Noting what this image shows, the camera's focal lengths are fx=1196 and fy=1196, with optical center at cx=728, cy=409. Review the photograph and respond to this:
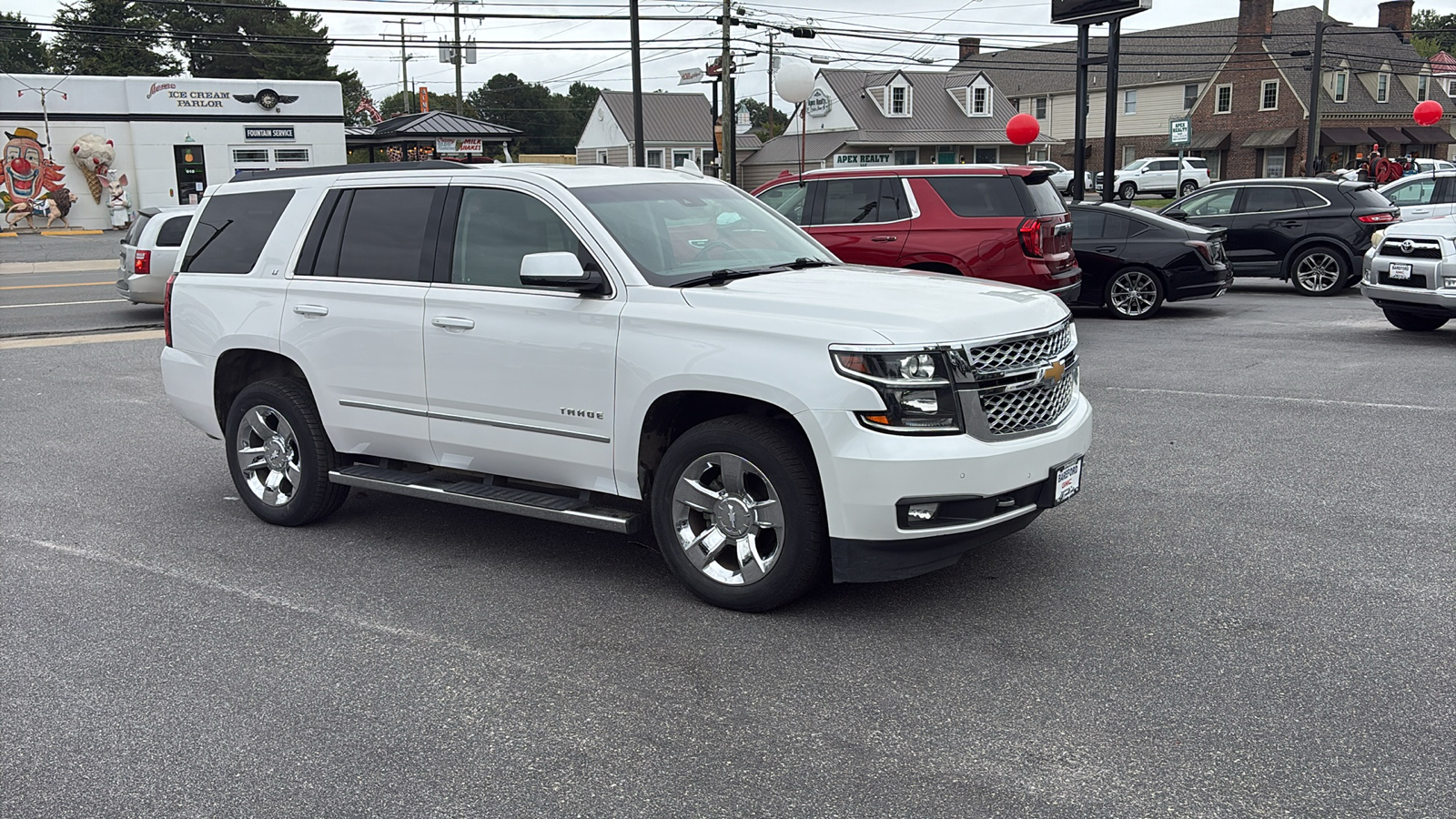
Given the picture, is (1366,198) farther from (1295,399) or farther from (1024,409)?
(1024,409)

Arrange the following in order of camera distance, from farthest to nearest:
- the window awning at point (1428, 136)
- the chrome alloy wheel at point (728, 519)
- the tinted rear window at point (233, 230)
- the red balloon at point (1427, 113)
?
1. the window awning at point (1428, 136)
2. the red balloon at point (1427, 113)
3. the tinted rear window at point (233, 230)
4. the chrome alloy wheel at point (728, 519)

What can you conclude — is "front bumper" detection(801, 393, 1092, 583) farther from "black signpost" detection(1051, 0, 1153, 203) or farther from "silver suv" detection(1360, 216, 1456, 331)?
"black signpost" detection(1051, 0, 1153, 203)

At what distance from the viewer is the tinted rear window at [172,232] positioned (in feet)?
54.2

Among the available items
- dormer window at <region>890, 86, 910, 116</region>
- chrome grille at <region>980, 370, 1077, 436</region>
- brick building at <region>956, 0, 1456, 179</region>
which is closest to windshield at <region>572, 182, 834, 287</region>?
chrome grille at <region>980, 370, 1077, 436</region>

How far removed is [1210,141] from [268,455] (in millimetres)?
60435

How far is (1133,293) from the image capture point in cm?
1496

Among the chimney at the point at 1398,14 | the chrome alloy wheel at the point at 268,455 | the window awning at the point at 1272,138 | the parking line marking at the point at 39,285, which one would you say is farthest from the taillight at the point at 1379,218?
the chimney at the point at 1398,14

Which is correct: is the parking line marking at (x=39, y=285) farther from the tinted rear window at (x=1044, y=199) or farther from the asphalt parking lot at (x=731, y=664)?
the tinted rear window at (x=1044, y=199)

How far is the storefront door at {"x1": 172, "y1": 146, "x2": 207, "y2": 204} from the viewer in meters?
44.0

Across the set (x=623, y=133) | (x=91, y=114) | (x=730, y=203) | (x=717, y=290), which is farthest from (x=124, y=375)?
(x=623, y=133)

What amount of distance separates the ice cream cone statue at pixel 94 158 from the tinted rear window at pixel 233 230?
4041 centimetres

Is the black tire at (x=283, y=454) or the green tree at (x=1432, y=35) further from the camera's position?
the green tree at (x=1432, y=35)

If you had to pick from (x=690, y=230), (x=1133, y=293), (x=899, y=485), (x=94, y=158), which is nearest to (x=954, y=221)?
(x=1133, y=293)

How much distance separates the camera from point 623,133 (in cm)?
6550
